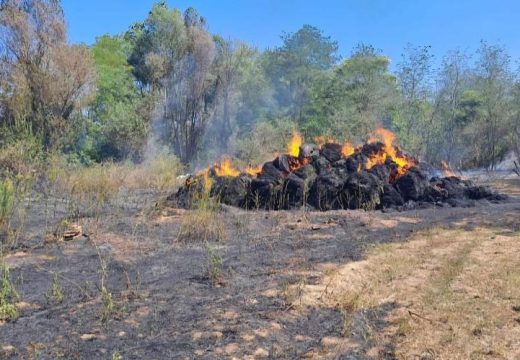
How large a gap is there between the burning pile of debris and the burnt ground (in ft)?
5.28

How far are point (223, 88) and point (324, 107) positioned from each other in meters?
5.26

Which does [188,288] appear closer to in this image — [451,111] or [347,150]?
[347,150]

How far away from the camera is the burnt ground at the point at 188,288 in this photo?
2.82 metres

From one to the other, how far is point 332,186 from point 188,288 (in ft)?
17.0

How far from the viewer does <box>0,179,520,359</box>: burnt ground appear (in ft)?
9.25

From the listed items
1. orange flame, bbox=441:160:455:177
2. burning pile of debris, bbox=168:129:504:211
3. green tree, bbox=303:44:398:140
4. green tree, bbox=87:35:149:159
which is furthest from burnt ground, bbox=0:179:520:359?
green tree, bbox=303:44:398:140

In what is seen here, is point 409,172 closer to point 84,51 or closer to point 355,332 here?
point 355,332

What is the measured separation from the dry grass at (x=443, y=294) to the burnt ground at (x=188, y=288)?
16 centimetres

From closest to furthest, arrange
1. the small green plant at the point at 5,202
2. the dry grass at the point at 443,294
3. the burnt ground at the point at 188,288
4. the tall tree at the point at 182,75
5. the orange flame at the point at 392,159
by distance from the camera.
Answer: the burnt ground at the point at 188,288 < the dry grass at the point at 443,294 < the small green plant at the point at 5,202 < the orange flame at the point at 392,159 < the tall tree at the point at 182,75

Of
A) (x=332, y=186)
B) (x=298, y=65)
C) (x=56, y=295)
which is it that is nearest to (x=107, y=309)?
(x=56, y=295)

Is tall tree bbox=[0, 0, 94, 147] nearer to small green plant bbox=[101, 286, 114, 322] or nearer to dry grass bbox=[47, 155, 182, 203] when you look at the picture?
dry grass bbox=[47, 155, 182, 203]

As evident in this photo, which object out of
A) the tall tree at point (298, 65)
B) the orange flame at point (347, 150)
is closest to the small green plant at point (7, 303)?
the orange flame at point (347, 150)

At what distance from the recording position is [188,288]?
12.5ft

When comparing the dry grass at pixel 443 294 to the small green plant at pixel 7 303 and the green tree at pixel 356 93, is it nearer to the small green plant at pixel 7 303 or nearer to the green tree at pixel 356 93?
the small green plant at pixel 7 303
